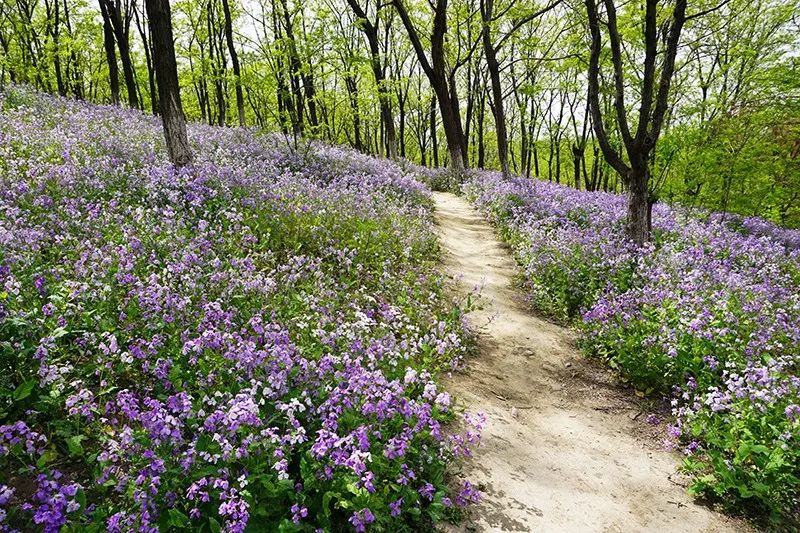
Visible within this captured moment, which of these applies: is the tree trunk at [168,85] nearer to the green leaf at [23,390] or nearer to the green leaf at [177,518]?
the green leaf at [23,390]

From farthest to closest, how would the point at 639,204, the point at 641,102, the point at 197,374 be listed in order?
the point at 639,204
the point at 641,102
the point at 197,374

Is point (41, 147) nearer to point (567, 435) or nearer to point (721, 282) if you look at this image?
point (567, 435)

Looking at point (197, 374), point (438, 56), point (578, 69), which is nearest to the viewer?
point (197, 374)

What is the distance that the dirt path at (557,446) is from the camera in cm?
442

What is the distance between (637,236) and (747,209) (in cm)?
1472

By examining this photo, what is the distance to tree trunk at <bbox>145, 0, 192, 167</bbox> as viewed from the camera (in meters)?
9.29

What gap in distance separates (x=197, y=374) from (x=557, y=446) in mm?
4134

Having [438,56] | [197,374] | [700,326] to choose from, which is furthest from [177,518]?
[438,56]

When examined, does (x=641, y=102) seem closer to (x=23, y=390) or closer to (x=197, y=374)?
(x=197, y=374)

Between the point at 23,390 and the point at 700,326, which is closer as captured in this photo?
the point at 23,390

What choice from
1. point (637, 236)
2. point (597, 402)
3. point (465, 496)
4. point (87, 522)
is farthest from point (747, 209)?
point (87, 522)

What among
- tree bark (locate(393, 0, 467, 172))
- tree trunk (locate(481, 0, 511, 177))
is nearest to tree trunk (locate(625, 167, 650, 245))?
tree trunk (locate(481, 0, 511, 177))

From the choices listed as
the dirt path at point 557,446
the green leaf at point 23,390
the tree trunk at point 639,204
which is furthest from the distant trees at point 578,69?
the green leaf at point 23,390

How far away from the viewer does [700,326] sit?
6.26 metres
